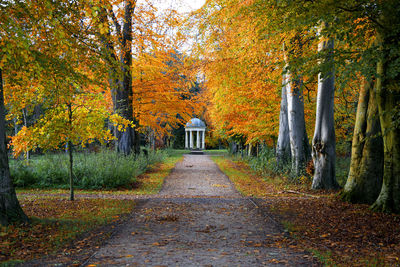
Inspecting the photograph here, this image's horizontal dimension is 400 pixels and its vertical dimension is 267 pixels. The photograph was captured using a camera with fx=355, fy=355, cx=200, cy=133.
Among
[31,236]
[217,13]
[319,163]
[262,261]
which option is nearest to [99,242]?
[31,236]

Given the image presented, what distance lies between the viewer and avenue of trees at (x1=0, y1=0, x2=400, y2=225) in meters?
6.08

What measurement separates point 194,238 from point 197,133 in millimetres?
47325

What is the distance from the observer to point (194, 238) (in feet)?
18.9

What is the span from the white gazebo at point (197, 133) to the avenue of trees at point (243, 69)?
3565cm

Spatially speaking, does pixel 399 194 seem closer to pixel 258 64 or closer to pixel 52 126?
pixel 258 64

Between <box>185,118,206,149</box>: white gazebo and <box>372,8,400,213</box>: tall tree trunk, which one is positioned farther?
<box>185,118,206,149</box>: white gazebo

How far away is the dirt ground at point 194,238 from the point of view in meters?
4.53

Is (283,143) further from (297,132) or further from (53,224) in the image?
(53,224)

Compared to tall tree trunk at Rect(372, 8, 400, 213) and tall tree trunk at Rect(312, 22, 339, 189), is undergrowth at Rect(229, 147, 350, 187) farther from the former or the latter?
tall tree trunk at Rect(372, 8, 400, 213)

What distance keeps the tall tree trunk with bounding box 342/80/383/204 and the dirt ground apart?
7.79 feet

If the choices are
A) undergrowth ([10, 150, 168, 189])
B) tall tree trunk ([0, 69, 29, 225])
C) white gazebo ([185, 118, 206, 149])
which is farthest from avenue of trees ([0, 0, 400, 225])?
white gazebo ([185, 118, 206, 149])

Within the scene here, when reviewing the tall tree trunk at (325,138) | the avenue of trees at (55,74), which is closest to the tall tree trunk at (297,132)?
the tall tree trunk at (325,138)

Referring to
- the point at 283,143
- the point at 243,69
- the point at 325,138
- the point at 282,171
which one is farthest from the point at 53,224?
the point at 283,143

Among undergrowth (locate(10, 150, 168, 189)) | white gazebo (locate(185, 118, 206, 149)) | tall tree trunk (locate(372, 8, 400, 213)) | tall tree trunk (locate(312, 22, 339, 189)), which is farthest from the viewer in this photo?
white gazebo (locate(185, 118, 206, 149))
